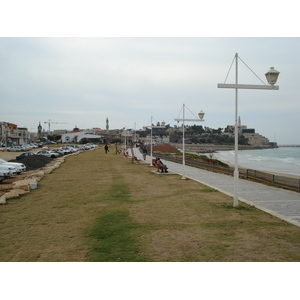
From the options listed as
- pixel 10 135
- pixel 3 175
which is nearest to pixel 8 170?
pixel 3 175

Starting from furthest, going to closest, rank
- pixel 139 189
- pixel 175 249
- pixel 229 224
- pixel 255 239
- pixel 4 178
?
1. pixel 4 178
2. pixel 139 189
3. pixel 229 224
4. pixel 255 239
5. pixel 175 249

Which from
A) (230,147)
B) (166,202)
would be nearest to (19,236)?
(166,202)

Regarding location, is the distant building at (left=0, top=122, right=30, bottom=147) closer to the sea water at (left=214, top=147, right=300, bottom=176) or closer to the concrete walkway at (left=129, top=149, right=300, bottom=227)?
the sea water at (left=214, top=147, right=300, bottom=176)

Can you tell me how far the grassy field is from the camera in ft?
18.9

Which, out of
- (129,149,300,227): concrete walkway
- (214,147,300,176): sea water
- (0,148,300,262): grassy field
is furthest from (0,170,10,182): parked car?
(214,147,300,176): sea water

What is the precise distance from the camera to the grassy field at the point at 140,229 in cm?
576

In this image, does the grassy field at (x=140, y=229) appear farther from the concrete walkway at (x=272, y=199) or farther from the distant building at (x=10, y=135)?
the distant building at (x=10, y=135)

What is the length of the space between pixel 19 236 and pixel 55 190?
6823 mm

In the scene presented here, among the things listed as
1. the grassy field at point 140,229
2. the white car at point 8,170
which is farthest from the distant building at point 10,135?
the grassy field at point 140,229

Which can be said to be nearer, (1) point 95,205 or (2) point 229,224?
(2) point 229,224

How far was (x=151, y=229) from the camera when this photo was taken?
7.45 meters

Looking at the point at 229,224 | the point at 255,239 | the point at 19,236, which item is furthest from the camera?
the point at 229,224

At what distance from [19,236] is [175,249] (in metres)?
3.74

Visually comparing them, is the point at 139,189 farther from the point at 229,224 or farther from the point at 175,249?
the point at 175,249
